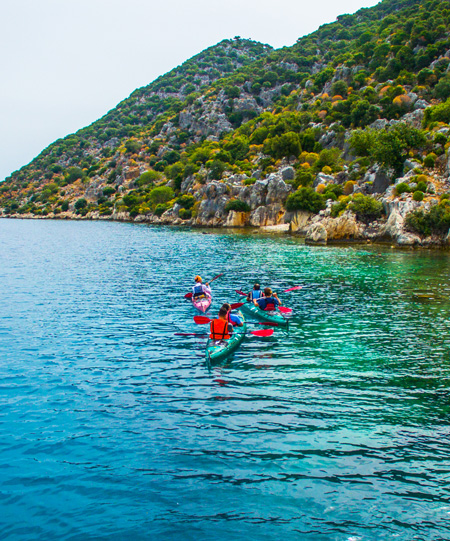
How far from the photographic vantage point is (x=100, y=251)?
61562 millimetres

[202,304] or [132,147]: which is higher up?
[132,147]

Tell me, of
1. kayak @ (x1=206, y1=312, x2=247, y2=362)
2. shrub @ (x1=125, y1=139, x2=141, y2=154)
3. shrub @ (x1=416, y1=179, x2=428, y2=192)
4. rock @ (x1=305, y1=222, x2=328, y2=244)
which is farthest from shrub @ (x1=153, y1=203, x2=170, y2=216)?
kayak @ (x1=206, y1=312, x2=247, y2=362)

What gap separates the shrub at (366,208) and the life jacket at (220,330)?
185 ft

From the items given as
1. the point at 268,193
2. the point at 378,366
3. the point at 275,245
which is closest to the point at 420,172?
the point at 275,245

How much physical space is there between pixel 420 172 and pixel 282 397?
64.9m

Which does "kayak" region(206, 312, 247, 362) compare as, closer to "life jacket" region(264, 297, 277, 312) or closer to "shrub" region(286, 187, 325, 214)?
"life jacket" region(264, 297, 277, 312)

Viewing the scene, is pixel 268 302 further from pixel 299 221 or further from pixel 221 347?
pixel 299 221

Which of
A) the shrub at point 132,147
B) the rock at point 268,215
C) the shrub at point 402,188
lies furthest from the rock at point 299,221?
the shrub at point 132,147

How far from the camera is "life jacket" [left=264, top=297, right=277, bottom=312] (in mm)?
25062

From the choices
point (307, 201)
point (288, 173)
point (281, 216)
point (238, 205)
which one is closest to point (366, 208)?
point (307, 201)

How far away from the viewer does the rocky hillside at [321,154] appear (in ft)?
228

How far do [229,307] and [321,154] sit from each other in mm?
94401

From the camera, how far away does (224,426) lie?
12.6m

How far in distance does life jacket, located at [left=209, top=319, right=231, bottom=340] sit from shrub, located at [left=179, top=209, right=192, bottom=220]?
111 metres
